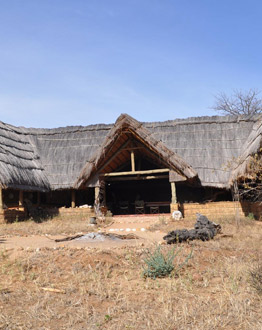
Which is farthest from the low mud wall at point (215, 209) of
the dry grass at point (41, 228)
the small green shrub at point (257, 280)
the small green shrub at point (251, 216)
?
the small green shrub at point (257, 280)

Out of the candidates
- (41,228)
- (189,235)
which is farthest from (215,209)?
(41,228)

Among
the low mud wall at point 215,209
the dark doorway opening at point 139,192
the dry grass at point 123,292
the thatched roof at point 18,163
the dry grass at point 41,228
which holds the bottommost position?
the dry grass at point 123,292

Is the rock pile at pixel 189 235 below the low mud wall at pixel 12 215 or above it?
below

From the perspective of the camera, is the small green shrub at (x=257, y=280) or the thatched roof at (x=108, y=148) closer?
the small green shrub at (x=257, y=280)

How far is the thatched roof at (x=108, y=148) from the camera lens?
45.8 ft

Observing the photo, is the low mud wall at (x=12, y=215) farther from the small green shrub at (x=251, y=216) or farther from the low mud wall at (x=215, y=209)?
the small green shrub at (x=251, y=216)

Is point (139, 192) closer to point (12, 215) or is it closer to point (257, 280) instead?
point (12, 215)

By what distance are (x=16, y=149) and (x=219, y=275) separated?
1337cm

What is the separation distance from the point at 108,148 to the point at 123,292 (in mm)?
9509

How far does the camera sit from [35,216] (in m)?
15.1

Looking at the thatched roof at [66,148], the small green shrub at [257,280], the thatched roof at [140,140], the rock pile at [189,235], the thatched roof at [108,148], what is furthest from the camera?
the thatched roof at [66,148]

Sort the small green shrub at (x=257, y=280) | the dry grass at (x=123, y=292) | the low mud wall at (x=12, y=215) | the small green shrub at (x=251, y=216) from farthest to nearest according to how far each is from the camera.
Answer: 1. the low mud wall at (x=12, y=215)
2. the small green shrub at (x=251, y=216)
3. the small green shrub at (x=257, y=280)
4. the dry grass at (x=123, y=292)

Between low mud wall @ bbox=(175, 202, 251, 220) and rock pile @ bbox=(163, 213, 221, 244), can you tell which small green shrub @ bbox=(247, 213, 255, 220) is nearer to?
low mud wall @ bbox=(175, 202, 251, 220)

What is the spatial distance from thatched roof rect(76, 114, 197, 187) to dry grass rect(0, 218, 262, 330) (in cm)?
651
